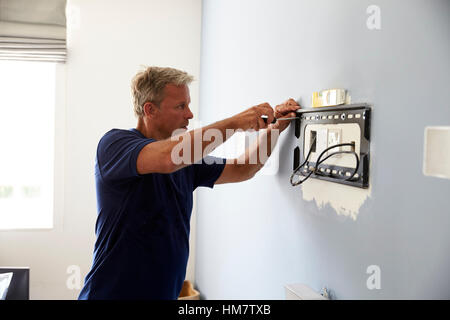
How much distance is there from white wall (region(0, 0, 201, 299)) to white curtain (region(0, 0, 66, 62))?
8cm

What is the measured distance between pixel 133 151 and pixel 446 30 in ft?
2.74

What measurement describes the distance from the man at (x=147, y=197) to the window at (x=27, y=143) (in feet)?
4.97

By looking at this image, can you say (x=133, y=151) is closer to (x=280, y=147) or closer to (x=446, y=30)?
(x=280, y=147)

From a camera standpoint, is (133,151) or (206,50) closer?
(133,151)

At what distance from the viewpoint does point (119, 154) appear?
49.6 inches

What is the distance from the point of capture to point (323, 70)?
49.6 inches

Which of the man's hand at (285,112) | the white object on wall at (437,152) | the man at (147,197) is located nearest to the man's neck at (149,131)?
the man at (147,197)

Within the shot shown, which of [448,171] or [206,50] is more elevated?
[206,50]

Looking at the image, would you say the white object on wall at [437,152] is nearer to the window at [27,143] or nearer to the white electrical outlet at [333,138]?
the white electrical outlet at [333,138]

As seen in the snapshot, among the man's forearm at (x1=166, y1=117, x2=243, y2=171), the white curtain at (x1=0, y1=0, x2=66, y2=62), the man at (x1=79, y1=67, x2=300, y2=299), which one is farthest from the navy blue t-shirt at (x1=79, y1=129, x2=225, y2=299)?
the white curtain at (x1=0, y1=0, x2=66, y2=62)

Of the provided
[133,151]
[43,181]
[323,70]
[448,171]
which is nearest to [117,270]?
[133,151]

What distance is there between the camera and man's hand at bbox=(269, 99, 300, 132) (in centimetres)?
140

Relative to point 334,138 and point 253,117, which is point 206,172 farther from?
point 334,138

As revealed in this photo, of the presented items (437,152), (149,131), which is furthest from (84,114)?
(437,152)
